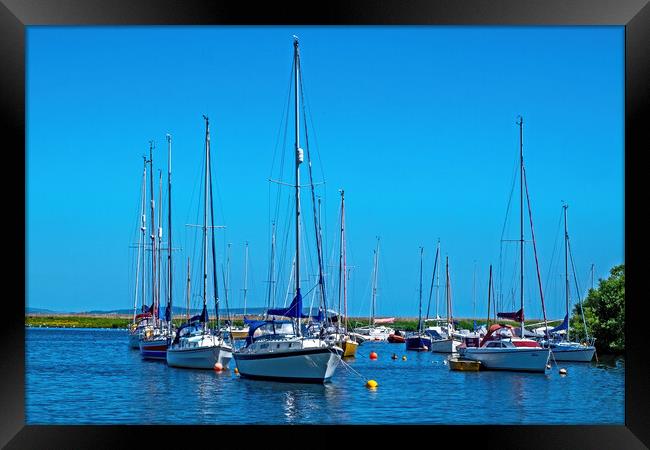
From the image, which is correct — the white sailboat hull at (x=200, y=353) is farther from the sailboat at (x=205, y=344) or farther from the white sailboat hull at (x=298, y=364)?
the white sailboat hull at (x=298, y=364)

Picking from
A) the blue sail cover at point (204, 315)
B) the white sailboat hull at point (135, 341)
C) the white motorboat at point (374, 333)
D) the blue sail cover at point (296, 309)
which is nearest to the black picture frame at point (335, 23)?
the blue sail cover at point (296, 309)

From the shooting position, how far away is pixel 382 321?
6062cm

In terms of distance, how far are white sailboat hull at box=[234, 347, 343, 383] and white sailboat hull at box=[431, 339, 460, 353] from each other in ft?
51.3

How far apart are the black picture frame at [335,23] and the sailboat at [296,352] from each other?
31.4 ft

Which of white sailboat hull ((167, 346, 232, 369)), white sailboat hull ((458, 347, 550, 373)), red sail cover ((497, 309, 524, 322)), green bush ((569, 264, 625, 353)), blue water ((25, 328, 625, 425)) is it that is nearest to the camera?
blue water ((25, 328, 625, 425))

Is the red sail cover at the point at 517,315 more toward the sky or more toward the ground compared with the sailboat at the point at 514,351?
more toward the sky

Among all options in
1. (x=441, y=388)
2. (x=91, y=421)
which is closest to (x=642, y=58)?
(x=91, y=421)

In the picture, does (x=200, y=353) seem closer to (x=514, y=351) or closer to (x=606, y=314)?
(x=514, y=351)

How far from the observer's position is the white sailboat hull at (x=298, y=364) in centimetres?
1694

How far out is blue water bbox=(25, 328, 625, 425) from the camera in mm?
14062

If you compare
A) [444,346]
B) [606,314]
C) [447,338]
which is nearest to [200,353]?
[606,314]

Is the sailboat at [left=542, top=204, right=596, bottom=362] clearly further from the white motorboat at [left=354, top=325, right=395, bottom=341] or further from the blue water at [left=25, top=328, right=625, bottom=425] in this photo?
the white motorboat at [left=354, top=325, right=395, bottom=341]

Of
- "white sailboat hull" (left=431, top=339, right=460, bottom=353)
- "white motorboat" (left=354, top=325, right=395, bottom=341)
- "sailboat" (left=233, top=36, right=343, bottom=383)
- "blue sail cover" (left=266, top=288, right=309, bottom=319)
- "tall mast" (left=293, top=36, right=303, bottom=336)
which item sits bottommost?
"white motorboat" (left=354, top=325, right=395, bottom=341)

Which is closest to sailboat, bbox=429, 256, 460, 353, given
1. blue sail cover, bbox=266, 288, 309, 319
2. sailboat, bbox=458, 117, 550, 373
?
sailboat, bbox=458, 117, 550, 373
